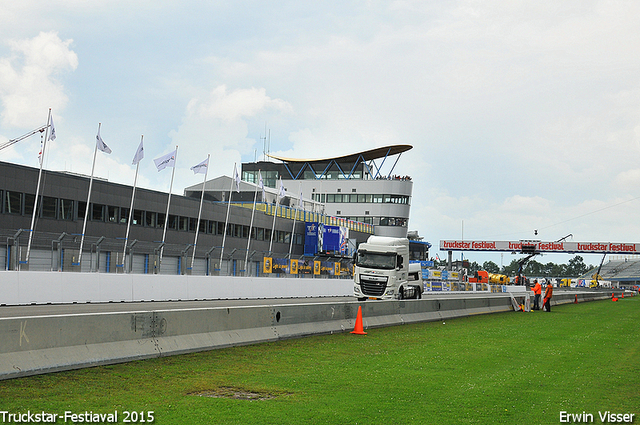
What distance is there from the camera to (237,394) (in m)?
8.61

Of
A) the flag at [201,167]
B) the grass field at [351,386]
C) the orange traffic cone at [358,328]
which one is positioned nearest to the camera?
the grass field at [351,386]

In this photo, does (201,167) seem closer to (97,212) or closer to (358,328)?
(97,212)

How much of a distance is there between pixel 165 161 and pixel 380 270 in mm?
16897

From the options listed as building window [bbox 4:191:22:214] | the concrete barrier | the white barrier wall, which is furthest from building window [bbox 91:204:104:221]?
the concrete barrier

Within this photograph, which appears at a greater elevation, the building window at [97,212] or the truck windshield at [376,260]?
the building window at [97,212]

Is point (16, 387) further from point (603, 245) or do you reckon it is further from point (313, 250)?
point (603, 245)

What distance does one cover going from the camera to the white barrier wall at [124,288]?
2423 cm

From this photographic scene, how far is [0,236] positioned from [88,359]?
28803 mm

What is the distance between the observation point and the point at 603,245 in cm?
13075

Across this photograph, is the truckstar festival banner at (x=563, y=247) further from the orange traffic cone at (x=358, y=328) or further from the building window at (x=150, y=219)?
the orange traffic cone at (x=358, y=328)

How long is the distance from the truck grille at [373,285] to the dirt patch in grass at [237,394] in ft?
86.5

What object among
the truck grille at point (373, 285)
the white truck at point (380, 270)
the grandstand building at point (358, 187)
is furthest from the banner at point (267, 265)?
the grandstand building at point (358, 187)

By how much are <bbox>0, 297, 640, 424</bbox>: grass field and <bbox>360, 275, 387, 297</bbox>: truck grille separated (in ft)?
64.9

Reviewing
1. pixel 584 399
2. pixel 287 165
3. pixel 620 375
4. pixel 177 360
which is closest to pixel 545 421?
pixel 584 399
